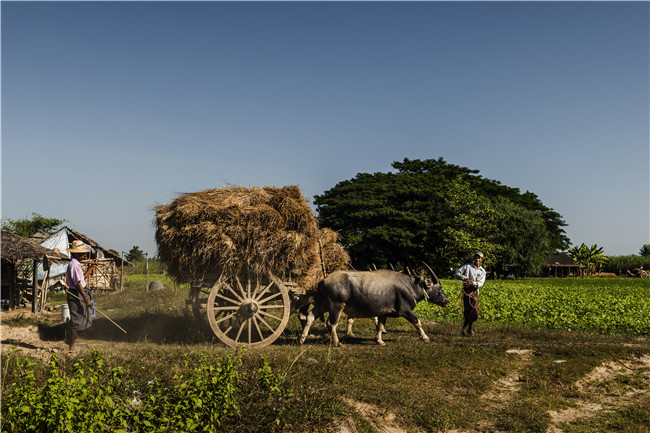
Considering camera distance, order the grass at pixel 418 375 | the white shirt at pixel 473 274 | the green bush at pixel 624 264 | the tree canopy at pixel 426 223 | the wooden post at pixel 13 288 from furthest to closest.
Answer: the green bush at pixel 624 264 → the tree canopy at pixel 426 223 → the wooden post at pixel 13 288 → the white shirt at pixel 473 274 → the grass at pixel 418 375

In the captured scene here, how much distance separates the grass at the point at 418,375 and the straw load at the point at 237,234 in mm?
1517

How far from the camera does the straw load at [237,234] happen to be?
8.74m

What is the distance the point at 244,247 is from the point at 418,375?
384cm

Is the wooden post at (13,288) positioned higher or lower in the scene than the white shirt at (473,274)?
lower

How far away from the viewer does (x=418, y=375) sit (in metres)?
7.89

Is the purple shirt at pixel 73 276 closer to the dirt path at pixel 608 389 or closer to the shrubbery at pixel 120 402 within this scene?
the shrubbery at pixel 120 402

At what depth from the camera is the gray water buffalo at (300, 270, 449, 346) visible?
9.55 m

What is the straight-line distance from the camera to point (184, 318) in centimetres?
1259

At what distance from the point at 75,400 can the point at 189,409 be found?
1.15 m

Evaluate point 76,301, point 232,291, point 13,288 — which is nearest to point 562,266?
point 13,288

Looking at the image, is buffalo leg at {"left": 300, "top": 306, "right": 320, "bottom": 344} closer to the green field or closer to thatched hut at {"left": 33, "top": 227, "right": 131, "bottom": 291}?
the green field

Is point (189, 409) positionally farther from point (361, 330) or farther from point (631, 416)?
point (361, 330)

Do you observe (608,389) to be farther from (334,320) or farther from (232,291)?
(232,291)

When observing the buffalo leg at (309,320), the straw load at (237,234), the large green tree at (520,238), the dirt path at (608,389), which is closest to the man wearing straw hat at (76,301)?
the straw load at (237,234)
